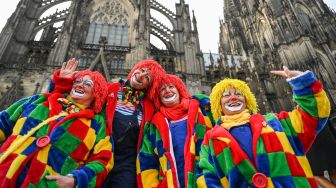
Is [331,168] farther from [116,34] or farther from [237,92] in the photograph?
[116,34]

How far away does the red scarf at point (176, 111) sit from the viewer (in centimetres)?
249

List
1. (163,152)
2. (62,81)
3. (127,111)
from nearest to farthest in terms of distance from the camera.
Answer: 1. (163,152)
2. (62,81)
3. (127,111)

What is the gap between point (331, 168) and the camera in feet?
8.28

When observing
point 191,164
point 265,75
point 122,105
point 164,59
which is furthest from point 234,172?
point 265,75

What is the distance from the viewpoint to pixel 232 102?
229cm

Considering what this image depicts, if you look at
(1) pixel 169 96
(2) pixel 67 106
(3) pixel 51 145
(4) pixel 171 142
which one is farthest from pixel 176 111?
(3) pixel 51 145

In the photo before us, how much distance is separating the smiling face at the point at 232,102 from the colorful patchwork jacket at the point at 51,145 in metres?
1.21

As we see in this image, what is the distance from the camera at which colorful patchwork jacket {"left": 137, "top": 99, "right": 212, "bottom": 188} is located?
2055mm

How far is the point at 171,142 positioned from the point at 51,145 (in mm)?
1075

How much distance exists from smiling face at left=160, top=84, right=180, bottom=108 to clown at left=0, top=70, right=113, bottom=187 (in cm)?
69

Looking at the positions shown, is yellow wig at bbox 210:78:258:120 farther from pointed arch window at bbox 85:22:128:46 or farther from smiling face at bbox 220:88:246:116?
pointed arch window at bbox 85:22:128:46

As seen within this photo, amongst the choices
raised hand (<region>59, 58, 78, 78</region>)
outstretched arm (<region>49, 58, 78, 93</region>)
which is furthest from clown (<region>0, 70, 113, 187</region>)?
raised hand (<region>59, 58, 78, 78</region>)

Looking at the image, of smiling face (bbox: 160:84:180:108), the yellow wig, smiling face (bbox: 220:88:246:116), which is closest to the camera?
smiling face (bbox: 220:88:246:116)

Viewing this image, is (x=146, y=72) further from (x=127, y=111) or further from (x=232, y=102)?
(x=232, y=102)
